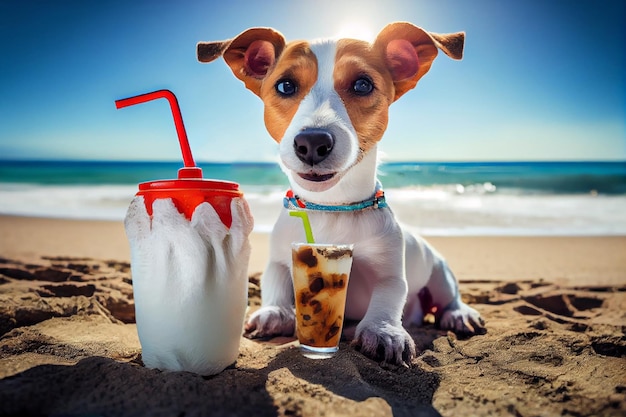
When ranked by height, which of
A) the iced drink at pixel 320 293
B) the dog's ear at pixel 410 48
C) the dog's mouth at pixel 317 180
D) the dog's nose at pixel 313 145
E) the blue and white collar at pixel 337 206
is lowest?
the iced drink at pixel 320 293

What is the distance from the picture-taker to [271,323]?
1.96m

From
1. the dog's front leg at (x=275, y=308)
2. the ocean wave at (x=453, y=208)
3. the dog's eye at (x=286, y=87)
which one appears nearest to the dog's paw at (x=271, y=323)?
the dog's front leg at (x=275, y=308)

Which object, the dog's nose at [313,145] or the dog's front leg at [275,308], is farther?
the dog's front leg at [275,308]

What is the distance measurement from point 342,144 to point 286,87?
35cm

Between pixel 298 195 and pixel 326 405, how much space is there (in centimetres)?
86

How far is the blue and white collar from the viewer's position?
1845 mm

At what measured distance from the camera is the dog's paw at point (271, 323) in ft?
6.39

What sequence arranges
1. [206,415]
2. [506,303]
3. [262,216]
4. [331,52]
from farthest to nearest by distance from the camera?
[262,216] < [506,303] < [331,52] < [206,415]

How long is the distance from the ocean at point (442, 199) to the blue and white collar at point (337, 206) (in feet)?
0.72

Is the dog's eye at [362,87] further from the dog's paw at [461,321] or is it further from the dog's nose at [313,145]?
the dog's paw at [461,321]

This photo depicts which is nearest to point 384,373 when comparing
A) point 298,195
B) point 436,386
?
point 436,386

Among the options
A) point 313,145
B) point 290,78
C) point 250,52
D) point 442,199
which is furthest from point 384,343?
point 442,199

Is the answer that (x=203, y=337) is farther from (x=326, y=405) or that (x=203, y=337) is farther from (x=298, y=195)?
(x=298, y=195)

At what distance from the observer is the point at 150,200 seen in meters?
1.49
